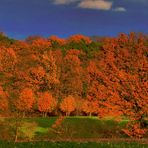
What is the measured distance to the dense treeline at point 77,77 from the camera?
39031 mm

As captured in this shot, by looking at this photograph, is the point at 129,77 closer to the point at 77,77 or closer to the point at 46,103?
the point at 46,103

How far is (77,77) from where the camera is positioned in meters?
113

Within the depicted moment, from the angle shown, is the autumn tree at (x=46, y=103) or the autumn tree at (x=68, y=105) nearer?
the autumn tree at (x=46, y=103)

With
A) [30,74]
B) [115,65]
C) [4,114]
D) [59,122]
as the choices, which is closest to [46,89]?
[30,74]

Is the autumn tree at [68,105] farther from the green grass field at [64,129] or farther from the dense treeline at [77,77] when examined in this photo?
the green grass field at [64,129]

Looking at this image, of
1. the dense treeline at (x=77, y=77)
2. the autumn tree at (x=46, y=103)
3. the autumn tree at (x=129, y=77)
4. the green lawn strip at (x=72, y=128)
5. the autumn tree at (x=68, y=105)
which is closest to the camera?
the autumn tree at (x=129, y=77)

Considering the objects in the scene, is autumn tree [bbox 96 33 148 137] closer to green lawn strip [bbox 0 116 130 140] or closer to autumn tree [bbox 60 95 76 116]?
green lawn strip [bbox 0 116 130 140]

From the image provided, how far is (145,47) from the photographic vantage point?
139 ft

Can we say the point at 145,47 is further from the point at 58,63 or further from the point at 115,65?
the point at 58,63

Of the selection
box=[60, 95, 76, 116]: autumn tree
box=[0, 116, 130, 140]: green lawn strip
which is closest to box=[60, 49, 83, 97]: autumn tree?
box=[60, 95, 76, 116]: autumn tree

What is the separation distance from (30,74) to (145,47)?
7639 centimetres

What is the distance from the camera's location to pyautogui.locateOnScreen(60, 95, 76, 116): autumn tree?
102 m

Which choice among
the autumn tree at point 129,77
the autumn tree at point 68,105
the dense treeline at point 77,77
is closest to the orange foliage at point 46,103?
the dense treeline at point 77,77

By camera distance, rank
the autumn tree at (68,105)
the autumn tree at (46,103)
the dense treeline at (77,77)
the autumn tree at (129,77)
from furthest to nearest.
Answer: the autumn tree at (68,105) → the autumn tree at (46,103) → the dense treeline at (77,77) → the autumn tree at (129,77)
